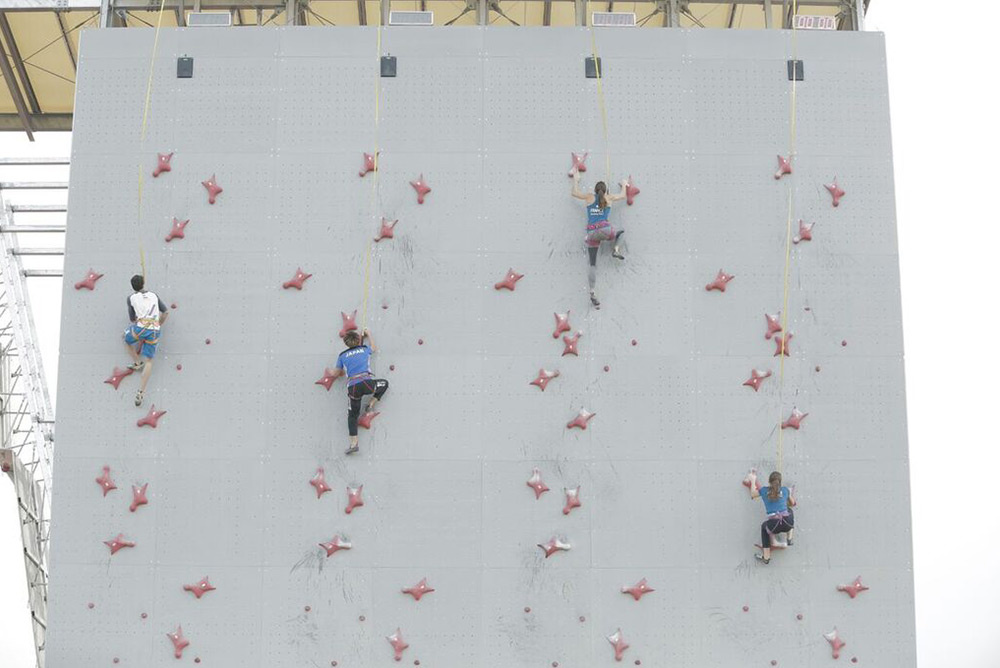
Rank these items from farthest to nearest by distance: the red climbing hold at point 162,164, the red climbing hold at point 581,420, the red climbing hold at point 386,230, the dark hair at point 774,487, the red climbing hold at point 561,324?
the red climbing hold at point 162,164
the red climbing hold at point 386,230
the red climbing hold at point 561,324
the red climbing hold at point 581,420
the dark hair at point 774,487

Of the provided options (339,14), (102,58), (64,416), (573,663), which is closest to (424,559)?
(573,663)

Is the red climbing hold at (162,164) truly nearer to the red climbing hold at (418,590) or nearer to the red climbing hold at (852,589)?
the red climbing hold at (418,590)

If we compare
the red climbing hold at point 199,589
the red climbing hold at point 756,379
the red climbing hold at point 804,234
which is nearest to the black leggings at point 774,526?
the red climbing hold at point 756,379

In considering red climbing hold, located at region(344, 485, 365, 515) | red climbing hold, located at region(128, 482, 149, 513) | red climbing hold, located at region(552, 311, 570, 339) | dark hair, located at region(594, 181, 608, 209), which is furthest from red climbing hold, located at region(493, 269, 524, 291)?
red climbing hold, located at region(128, 482, 149, 513)

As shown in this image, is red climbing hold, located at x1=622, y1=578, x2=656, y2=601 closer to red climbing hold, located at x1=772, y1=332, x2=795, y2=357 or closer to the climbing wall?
the climbing wall

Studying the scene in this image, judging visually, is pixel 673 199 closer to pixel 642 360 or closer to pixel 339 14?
pixel 642 360
